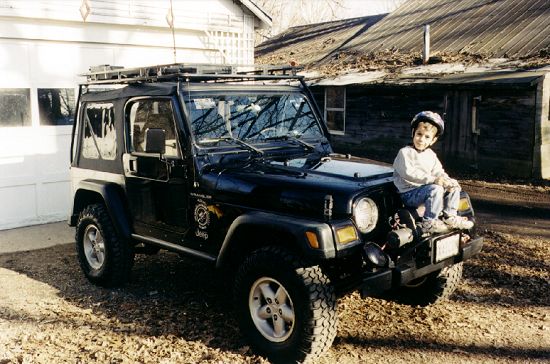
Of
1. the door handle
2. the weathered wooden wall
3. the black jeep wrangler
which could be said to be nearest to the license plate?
the black jeep wrangler

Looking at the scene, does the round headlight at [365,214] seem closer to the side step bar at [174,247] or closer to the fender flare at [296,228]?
the fender flare at [296,228]

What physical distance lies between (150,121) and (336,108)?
571 inches

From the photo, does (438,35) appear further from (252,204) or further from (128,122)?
(252,204)

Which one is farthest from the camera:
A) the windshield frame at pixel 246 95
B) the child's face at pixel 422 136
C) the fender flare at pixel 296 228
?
the windshield frame at pixel 246 95

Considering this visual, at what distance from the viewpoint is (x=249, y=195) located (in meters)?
4.43

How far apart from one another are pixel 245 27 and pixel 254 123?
6178mm

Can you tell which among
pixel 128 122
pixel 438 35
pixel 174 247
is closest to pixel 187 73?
pixel 128 122

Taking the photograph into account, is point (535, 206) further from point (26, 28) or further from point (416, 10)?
point (416, 10)

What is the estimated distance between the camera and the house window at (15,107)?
27.6 feet

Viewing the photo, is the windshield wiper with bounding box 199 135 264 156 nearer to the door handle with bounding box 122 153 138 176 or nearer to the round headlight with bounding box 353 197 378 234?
the door handle with bounding box 122 153 138 176

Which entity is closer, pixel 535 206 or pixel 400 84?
pixel 535 206

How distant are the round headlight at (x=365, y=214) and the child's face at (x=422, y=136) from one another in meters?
0.78

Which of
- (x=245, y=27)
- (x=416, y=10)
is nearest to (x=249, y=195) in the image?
(x=245, y=27)

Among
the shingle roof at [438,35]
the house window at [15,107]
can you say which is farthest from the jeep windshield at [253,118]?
the shingle roof at [438,35]
